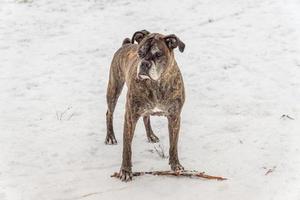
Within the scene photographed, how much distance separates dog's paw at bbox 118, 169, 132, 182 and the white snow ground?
0.20ft

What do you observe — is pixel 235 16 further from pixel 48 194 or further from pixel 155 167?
pixel 48 194

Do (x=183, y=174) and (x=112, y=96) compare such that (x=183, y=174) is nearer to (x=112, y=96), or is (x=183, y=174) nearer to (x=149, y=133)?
(x=149, y=133)

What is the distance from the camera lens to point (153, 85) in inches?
220

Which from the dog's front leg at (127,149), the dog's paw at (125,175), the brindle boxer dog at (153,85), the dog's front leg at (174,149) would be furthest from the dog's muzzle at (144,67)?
the dog's paw at (125,175)

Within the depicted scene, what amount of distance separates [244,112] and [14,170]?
340cm

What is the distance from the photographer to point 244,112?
7.62 meters

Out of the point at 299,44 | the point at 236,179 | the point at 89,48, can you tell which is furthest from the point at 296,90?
the point at 89,48

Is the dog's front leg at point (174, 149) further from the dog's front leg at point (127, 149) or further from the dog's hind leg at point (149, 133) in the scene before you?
the dog's hind leg at point (149, 133)

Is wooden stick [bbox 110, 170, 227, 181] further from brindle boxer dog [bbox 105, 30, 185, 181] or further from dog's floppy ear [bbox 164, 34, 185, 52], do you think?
dog's floppy ear [bbox 164, 34, 185, 52]

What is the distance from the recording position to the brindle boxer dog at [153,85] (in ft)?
17.4

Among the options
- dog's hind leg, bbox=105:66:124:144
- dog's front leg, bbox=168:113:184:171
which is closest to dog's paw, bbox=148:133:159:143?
dog's hind leg, bbox=105:66:124:144

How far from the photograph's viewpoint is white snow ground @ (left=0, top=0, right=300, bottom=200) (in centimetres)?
582

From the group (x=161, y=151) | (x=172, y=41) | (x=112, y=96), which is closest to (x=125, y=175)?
(x=161, y=151)

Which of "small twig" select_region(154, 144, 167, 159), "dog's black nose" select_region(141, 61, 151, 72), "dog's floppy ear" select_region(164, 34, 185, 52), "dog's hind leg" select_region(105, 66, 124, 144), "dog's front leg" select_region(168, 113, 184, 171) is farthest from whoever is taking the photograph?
"dog's hind leg" select_region(105, 66, 124, 144)
